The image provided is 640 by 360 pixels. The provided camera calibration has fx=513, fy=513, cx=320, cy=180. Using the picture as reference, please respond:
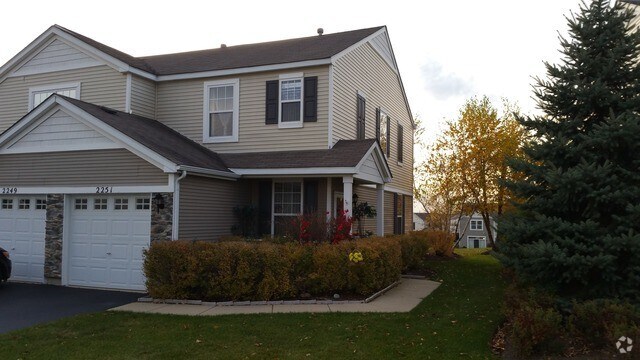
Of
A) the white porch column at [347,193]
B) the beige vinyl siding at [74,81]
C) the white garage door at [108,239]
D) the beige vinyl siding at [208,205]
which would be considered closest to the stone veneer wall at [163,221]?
the white garage door at [108,239]

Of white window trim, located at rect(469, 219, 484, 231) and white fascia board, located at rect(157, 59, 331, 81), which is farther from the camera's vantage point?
white window trim, located at rect(469, 219, 484, 231)

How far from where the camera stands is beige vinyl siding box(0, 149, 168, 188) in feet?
40.2

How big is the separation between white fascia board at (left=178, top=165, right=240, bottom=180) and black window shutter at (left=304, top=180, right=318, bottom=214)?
2064mm

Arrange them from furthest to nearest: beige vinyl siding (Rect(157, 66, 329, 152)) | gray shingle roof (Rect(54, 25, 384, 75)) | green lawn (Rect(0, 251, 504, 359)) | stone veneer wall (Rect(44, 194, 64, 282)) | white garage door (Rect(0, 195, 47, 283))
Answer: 1. gray shingle roof (Rect(54, 25, 384, 75))
2. beige vinyl siding (Rect(157, 66, 329, 152))
3. white garage door (Rect(0, 195, 47, 283))
4. stone veneer wall (Rect(44, 194, 64, 282))
5. green lawn (Rect(0, 251, 504, 359))

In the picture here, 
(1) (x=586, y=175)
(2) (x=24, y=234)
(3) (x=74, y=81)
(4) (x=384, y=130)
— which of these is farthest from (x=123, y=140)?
(4) (x=384, y=130)

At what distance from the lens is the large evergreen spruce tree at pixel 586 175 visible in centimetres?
736

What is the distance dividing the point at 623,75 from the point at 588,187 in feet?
7.46

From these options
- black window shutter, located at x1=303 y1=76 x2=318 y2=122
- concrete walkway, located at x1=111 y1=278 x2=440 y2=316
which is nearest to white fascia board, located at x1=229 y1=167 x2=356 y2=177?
black window shutter, located at x1=303 y1=76 x2=318 y2=122

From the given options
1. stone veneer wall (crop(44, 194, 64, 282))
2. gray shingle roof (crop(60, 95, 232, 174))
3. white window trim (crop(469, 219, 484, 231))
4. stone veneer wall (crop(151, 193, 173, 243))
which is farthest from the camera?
white window trim (crop(469, 219, 484, 231))

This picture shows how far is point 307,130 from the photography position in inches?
593

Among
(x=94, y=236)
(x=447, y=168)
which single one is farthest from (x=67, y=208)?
(x=447, y=168)

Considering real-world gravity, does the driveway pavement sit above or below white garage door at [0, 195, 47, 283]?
below

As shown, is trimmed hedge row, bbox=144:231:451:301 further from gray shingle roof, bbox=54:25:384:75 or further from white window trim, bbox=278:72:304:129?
gray shingle roof, bbox=54:25:384:75

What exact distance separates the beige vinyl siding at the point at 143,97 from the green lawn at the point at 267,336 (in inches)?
331
